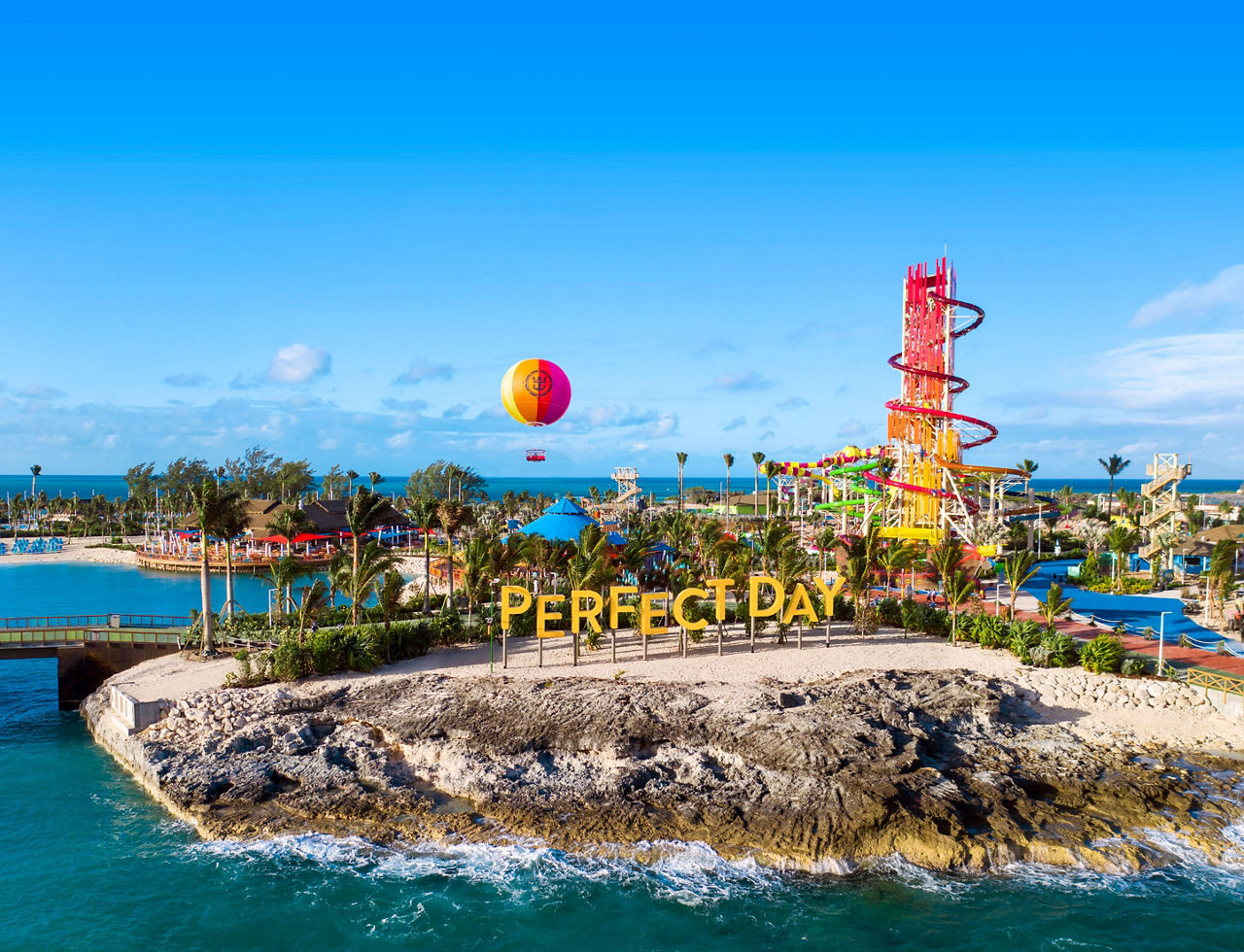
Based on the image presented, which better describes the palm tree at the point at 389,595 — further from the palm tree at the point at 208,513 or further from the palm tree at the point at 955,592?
the palm tree at the point at 955,592

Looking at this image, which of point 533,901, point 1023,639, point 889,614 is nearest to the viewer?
point 533,901

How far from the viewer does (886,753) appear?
2266cm

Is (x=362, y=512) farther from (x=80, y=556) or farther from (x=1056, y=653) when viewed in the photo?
(x=80, y=556)

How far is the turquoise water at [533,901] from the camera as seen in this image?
54.4 feet

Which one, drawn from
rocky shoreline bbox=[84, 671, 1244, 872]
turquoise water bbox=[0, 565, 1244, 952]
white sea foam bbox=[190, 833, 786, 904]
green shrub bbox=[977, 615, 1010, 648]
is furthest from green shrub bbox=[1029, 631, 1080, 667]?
white sea foam bbox=[190, 833, 786, 904]

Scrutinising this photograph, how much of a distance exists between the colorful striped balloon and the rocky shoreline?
11.3m

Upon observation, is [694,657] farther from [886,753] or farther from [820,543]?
[820,543]

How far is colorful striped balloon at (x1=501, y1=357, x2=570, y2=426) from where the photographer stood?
109ft

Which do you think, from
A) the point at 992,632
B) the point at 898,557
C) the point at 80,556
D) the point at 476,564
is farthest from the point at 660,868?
the point at 80,556

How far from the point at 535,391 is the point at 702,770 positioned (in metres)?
17.2

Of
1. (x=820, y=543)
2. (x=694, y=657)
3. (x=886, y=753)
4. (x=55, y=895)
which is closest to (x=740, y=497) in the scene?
(x=820, y=543)

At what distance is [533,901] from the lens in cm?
1762

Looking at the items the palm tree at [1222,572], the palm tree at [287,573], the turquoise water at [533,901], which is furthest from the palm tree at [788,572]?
the palm tree at [287,573]

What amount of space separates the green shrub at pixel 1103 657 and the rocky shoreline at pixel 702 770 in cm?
129
